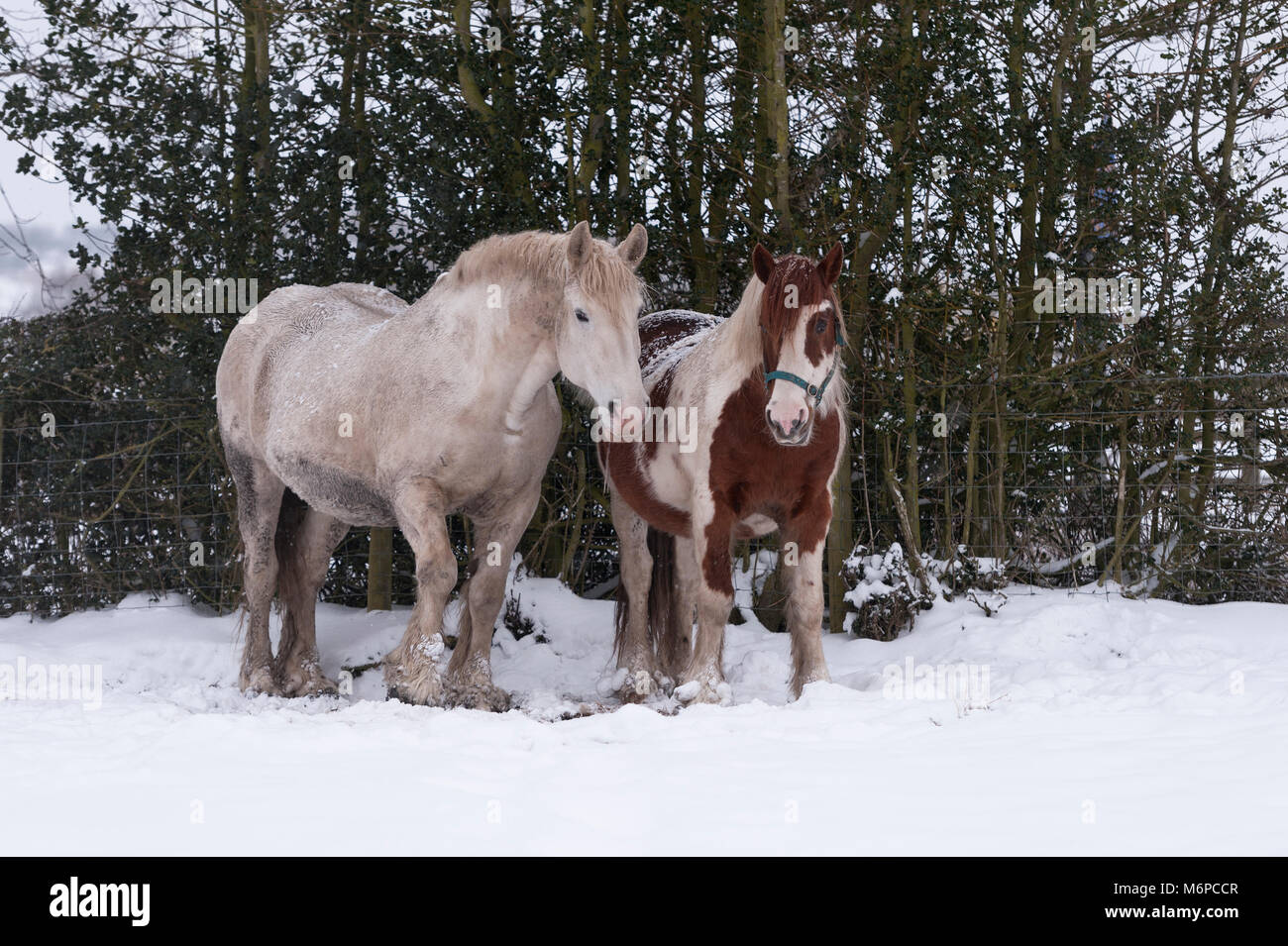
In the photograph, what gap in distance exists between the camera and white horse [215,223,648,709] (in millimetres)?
5234

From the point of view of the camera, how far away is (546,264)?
5.38m

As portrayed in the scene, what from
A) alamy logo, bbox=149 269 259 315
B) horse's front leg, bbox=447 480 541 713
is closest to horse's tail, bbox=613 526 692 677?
horse's front leg, bbox=447 480 541 713

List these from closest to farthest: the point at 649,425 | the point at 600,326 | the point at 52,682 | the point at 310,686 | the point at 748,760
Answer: the point at 748,760
the point at 600,326
the point at 649,425
the point at 52,682
the point at 310,686

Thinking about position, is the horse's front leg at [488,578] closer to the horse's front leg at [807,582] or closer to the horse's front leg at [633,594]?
the horse's front leg at [633,594]

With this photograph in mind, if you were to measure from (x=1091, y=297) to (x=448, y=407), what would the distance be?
4.05 meters

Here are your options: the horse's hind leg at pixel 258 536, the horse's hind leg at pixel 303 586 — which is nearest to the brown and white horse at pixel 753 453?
the horse's hind leg at pixel 303 586

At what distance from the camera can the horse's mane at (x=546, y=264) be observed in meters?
5.17

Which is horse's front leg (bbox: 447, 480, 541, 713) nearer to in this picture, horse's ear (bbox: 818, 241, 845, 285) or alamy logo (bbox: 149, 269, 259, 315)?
horse's ear (bbox: 818, 241, 845, 285)

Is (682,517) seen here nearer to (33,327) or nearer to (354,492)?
(354,492)

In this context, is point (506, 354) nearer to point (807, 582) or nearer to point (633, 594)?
point (633, 594)

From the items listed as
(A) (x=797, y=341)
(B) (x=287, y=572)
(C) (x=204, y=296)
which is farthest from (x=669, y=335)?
(C) (x=204, y=296)

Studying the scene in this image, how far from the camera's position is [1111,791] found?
3406mm

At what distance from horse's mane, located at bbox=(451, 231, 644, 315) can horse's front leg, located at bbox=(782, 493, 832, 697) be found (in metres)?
1.28

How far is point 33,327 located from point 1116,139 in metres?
7.09
